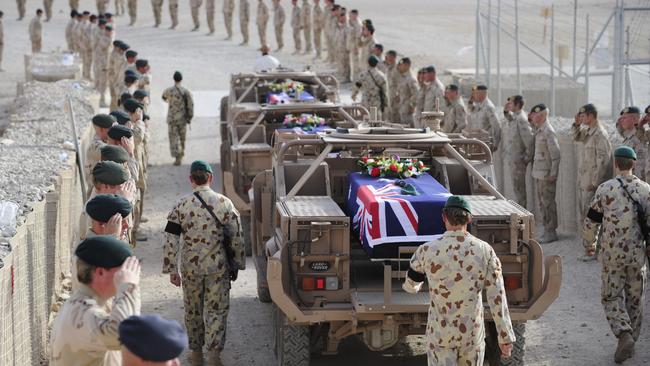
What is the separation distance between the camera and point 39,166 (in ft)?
42.9

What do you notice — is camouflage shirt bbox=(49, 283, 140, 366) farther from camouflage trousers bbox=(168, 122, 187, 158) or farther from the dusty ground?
camouflage trousers bbox=(168, 122, 187, 158)

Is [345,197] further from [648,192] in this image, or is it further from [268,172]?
[648,192]

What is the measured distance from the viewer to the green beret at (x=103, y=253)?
5340 millimetres

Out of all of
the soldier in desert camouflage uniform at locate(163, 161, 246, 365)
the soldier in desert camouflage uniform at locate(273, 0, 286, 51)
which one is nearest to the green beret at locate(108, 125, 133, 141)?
the soldier in desert camouflage uniform at locate(163, 161, 246, 365)

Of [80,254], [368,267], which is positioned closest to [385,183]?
[368,267]

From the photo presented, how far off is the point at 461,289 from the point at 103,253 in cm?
275

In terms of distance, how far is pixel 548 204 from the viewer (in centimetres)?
1468

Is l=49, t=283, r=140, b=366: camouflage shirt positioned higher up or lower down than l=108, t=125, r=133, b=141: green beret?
lower down

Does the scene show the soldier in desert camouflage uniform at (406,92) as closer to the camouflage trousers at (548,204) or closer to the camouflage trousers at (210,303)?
the camouflage trousers at (548,204)

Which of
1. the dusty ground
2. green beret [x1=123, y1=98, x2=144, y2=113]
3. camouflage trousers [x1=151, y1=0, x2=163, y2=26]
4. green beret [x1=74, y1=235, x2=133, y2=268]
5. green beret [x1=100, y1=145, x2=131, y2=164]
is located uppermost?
camouflage trousers [x1=151, y1=0, x2=163, y2=26]

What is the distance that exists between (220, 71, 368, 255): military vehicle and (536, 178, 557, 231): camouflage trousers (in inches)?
98.3

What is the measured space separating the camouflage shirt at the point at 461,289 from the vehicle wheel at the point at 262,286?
328cm

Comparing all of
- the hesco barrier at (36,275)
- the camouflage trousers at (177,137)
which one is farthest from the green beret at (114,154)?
the camouflage trousers at (177,137)

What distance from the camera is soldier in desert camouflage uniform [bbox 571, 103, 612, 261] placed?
512 inches
